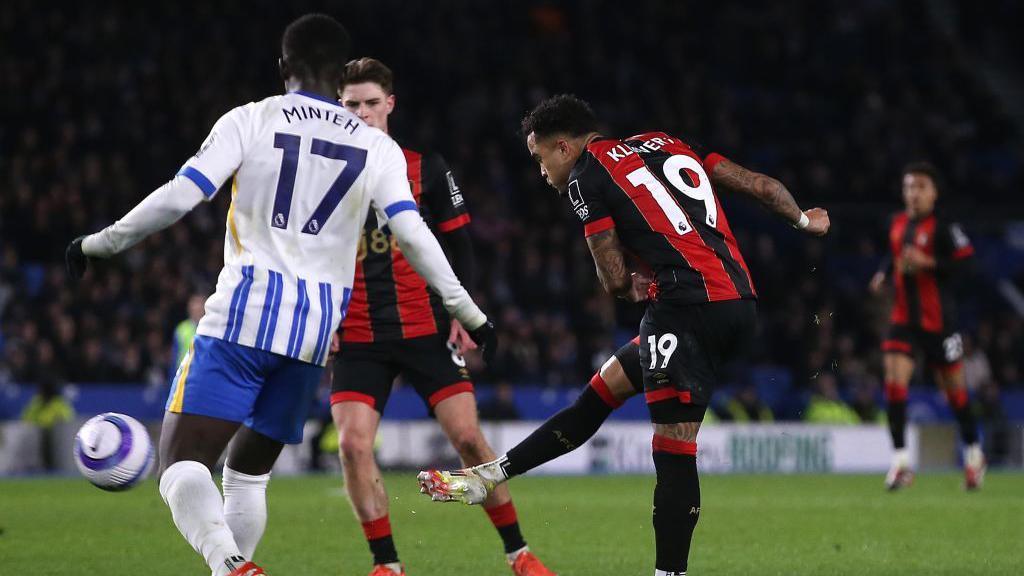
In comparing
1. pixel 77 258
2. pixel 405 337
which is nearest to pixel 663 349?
pixel 405 337

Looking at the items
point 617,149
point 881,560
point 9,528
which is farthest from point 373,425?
point 9,528

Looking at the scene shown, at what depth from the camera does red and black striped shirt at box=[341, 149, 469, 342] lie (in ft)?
21.1

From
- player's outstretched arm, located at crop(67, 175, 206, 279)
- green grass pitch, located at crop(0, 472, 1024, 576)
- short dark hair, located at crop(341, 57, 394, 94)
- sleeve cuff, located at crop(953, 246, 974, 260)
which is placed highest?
short dark hair, located at crop(341, 57, 394, 94)

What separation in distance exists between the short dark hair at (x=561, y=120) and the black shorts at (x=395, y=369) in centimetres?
119

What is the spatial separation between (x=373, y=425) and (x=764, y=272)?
1522 cm

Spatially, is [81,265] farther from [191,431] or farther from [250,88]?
[250,88]

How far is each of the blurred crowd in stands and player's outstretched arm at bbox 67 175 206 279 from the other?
Result: 11.7 m

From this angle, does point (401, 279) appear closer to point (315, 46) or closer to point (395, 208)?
point (395, 208)

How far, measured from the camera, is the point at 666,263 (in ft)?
18.7

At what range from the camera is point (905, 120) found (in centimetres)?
2422

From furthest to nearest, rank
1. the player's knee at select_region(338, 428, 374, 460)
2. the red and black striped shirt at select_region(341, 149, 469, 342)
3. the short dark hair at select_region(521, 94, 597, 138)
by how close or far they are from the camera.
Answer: the red and black striped shirt at select_region(341, 149, 469, 342)
the player's knee at select_region(338, 428, 374, 460)
the short dark hair at select_region(521, 94, 597, 138)

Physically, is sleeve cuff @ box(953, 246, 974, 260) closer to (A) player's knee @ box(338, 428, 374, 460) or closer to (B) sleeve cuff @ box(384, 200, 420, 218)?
(A) player's knee @ box(338, 428, 374, 460)

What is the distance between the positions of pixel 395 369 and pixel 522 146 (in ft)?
50.6

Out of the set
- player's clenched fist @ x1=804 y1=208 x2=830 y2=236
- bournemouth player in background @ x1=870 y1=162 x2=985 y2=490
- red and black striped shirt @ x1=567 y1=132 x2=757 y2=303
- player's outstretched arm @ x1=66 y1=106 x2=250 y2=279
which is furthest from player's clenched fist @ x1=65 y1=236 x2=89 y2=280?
bournemouth player in background @ x1=870 y1=162 x2=985 y2=490
